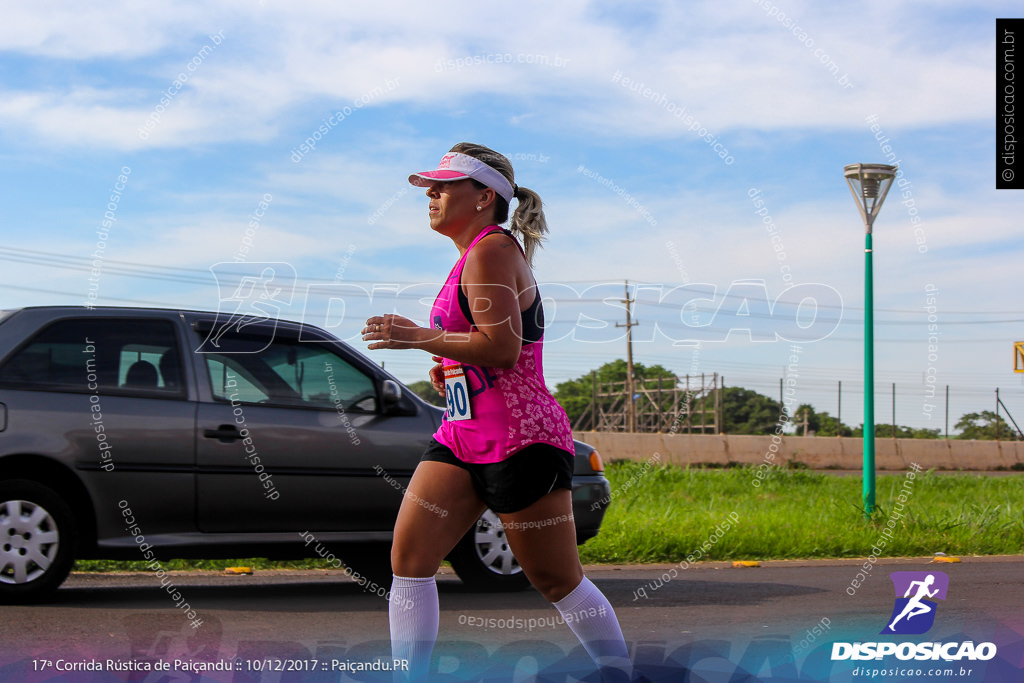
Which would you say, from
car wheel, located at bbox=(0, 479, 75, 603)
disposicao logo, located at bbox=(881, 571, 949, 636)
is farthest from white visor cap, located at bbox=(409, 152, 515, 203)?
car wheel, located at bbox=(0, 479, 75, 603)

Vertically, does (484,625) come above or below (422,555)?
below

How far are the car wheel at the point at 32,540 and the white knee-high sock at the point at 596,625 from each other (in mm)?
3944

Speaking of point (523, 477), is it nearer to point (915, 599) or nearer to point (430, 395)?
point (915, 599)

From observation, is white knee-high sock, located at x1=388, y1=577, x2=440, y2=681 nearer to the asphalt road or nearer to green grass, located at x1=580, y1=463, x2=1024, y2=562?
the asphalt road

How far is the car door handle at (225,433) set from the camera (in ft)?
22.5

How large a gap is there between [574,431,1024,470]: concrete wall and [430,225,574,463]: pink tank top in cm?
1682

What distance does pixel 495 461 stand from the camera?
3.46m

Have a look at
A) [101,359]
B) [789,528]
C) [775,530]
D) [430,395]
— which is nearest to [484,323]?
[101,359]

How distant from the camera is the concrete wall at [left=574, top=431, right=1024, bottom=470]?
22453mm

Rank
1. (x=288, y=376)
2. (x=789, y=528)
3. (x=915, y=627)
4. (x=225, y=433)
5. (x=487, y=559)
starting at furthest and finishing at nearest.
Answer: (x=789, y=528) < (x=487, y=559) < (x=288, y=376) < (x=225, y=433) < (x=915, y=627)

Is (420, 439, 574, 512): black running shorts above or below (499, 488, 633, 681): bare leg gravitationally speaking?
above

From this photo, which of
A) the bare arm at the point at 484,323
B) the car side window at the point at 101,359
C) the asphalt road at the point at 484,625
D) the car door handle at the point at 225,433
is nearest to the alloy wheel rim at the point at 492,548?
the asphalt road at the point at 484,625

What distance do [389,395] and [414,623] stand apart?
12.6 feet

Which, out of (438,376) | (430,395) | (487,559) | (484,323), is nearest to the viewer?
(484,323)
